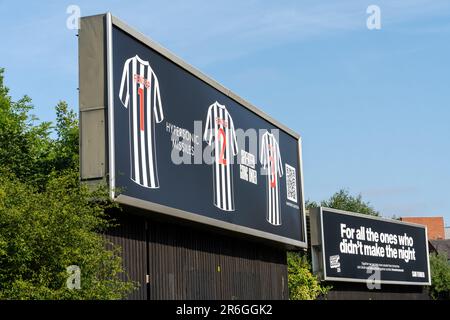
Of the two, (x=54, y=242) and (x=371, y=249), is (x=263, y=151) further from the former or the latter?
(x=54, y=242)

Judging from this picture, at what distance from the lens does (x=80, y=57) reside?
17062 millimetres

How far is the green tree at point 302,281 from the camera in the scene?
3034cm

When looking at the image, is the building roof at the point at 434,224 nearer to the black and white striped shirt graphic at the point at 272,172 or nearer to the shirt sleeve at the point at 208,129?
the black and white striped shirt graphic at the point at 272,172

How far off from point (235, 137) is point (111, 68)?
698 cm

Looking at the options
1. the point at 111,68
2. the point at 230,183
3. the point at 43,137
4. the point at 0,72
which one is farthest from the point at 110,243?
the point at 0,72

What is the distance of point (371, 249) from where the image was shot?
34.7 m

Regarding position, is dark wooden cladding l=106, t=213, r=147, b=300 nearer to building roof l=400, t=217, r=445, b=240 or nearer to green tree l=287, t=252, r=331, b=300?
green tree l=287, t=252, r=331, b=300

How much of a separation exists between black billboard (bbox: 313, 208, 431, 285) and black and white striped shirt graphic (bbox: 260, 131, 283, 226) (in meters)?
5.53

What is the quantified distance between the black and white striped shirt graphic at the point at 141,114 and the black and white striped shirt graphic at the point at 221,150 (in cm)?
288

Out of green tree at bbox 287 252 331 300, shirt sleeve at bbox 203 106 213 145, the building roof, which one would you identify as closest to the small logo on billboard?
green tree at bbox 287 252 331 300

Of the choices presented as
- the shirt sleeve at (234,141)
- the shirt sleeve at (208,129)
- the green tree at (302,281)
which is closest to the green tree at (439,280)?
the green tree at (302,281)

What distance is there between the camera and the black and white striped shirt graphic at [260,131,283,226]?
25469mm

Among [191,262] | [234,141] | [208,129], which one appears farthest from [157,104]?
[234,141]

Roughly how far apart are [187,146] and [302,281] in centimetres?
1256
